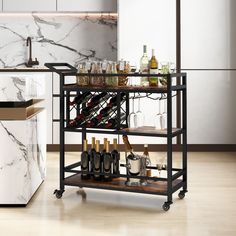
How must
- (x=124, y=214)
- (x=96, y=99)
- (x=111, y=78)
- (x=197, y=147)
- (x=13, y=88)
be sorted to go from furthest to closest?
(x=197, y=147) < (x=96, y=99) < (x=111, y=78) < (x=13, y=88) < (x=124, y=214)

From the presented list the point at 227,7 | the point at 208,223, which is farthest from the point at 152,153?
the point at 208,223

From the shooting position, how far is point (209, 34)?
251 inches

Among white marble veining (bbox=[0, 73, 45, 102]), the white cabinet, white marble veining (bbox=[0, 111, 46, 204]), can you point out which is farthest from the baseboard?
white marble veining (bbox=[0, 73, 45, 102])

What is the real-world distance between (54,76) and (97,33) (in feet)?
3.10

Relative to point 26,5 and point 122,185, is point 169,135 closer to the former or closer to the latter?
point 122,185

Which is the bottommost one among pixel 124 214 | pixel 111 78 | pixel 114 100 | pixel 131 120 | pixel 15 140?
pixel 124 214

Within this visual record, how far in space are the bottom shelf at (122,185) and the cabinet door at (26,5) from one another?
3.01 meters

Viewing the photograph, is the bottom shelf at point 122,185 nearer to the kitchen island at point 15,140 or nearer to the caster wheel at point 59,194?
the caster wheel at point 59,194

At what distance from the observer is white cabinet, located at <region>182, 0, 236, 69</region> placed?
638cm

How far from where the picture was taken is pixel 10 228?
3453 millimetres

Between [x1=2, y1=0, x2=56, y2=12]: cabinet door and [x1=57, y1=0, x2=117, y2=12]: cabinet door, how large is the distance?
11cm

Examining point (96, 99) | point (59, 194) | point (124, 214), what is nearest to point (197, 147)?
point (96, 99)

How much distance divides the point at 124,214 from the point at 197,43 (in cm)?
313

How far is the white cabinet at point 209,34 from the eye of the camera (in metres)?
6.38
